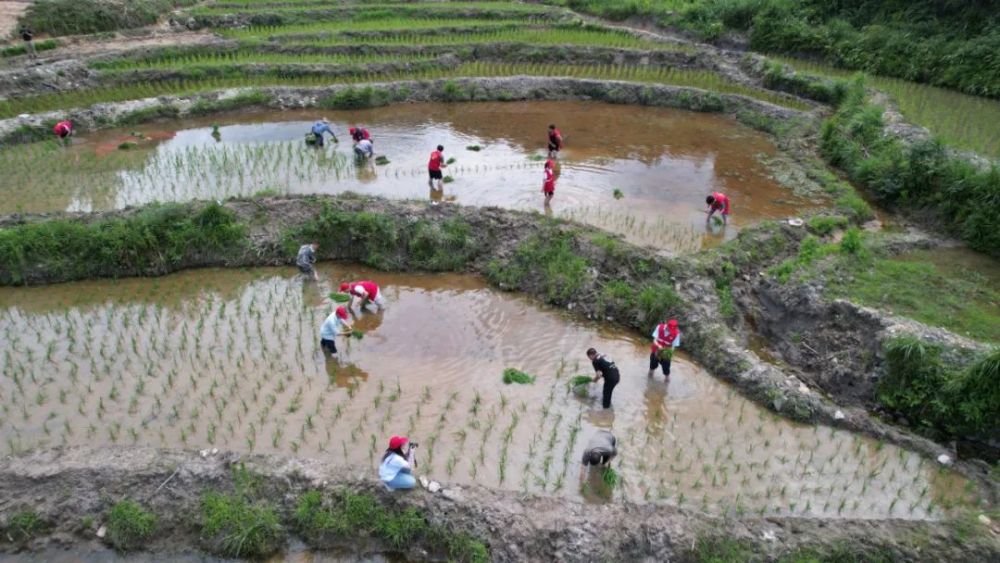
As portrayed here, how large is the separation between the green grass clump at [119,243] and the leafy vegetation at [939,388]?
475 inches

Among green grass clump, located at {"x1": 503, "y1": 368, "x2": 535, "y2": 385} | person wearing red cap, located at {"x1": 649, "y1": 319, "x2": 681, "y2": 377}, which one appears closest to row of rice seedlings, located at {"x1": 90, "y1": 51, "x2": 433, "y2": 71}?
green grass clump, located at {"x1": 503, "y1": 368, "x2": 535, "y2": 385}

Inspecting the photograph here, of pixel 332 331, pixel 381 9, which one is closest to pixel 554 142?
pixel 332 331

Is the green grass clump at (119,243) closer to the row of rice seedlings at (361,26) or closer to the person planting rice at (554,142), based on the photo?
the person planting rice at (554,142)

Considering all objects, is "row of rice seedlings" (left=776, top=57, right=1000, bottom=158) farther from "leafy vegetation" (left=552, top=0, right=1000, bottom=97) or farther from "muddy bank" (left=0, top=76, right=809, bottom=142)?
"muddy bank" (left=0, top=76, right=809, bottom=142)

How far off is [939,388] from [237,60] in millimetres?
24044

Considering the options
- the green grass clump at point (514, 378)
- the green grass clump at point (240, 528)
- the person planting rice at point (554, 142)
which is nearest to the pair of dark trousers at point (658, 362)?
the green grass clump at point (514, 378)

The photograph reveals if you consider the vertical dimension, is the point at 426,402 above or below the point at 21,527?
above

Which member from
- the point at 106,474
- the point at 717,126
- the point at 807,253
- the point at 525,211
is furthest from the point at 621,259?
the point at 717,126

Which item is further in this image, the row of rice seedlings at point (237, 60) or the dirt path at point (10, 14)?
the dirt path at point (10, 14)

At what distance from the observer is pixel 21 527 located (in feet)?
24.3

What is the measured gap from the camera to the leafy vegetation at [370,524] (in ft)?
23.7

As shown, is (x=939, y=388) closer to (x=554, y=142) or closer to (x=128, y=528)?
(x=554, y=142)

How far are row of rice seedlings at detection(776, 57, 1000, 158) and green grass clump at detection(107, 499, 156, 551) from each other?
18991 millimetres

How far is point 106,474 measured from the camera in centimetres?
776
